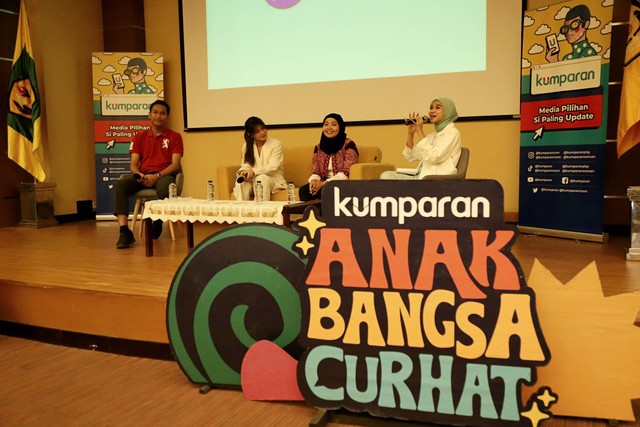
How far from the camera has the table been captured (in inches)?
122

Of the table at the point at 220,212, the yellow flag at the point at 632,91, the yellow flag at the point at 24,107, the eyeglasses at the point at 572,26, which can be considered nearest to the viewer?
the table at the point at 220,212

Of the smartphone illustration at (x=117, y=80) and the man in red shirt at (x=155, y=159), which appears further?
the smartphone illustration at (x=117, y=80)

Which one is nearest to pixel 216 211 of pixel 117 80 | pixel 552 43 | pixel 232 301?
pixel 232 301

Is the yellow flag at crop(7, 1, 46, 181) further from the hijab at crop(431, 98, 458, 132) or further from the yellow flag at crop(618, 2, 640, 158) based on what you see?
the yellow flag at crop(618, 2, 640, 158)

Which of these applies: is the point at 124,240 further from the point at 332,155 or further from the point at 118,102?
the point at 118,102

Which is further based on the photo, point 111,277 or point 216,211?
point 216,211

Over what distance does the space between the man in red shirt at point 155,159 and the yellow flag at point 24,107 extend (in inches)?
66.0

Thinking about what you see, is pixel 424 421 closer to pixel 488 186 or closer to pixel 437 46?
pixel 488 186

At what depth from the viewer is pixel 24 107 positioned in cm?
514

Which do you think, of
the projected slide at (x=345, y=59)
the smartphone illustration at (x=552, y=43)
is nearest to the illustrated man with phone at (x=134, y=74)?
the projected slide at (x=345, y=59)

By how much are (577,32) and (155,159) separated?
11.2ft

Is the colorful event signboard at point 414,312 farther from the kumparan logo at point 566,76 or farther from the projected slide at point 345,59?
the projected slide at point 345,59

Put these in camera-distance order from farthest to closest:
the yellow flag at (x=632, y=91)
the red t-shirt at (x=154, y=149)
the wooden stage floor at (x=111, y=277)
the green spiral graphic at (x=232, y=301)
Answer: the red t-shirt at (x=154, y=149), the yellow flag at (x=632, y=91), the wooden stage floor at (x=111, y=277), the green spiral graphic at (x=232, y=301)

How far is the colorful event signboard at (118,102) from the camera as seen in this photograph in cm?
561
